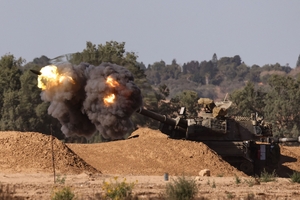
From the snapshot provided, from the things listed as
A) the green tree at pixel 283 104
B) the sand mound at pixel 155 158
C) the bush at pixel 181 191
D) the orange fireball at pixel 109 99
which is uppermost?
the green tree at pixel 283 104

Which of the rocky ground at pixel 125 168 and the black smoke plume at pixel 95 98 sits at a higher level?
the black smoke plume at pixel 95 98

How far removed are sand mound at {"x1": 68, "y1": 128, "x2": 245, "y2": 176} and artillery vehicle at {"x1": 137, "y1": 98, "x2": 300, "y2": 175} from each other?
0.96 metres

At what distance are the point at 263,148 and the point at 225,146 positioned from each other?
2187 millimetres

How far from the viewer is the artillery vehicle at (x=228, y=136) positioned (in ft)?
126

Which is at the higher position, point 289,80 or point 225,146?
point 289,80

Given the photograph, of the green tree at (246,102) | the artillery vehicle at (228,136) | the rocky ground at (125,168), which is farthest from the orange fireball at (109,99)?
the green tree at (246,102)

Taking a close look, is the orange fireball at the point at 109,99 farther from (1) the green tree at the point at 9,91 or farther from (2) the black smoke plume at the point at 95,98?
(1) the green tree at the point at 9,91

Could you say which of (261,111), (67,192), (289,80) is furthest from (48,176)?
(289,80)

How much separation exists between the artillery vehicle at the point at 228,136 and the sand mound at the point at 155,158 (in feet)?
3.15

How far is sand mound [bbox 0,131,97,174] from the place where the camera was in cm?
3163

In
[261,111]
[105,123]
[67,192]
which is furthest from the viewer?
[261,111]

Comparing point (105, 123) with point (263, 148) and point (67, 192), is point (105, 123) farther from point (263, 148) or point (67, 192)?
point (263, 148)

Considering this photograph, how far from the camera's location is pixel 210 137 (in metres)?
38.9

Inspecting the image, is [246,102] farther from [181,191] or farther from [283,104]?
[181,191]
